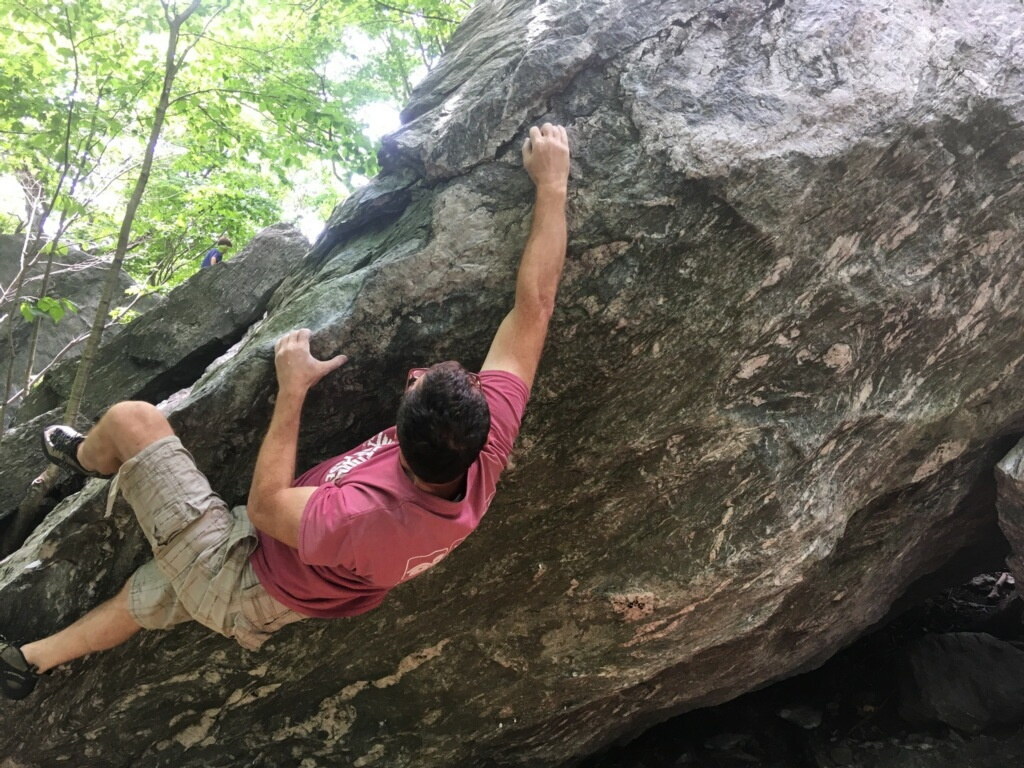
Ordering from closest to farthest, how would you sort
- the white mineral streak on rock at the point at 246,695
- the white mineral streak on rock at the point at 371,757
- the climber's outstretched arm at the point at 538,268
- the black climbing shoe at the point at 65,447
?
the climber's outstretched arm at the point at 538,268 → the black climbing shoe at the point at 65,447 → the white mineral streak on rock at the point at 246,695 → the white mineral streak on rock at the point at 371,757

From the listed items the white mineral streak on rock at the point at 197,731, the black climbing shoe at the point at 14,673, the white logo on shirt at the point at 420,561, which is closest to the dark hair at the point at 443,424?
the white logo on shirt at the point at 420,561

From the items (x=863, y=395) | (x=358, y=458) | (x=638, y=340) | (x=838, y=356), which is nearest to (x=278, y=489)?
(x=358, y=458)

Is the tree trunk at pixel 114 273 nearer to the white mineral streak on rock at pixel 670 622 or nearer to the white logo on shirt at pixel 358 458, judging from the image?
the white logo on shirt at pixel 358 458

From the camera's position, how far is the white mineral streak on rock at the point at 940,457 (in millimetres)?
5234

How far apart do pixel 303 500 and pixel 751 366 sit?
280 cm

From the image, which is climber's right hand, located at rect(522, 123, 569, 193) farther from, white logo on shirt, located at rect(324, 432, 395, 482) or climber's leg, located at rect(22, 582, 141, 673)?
climber's leg, located at rect(22, 582, 141, 673)

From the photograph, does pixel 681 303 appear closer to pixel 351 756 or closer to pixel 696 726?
pixel 351 756

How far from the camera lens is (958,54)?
3869 mm

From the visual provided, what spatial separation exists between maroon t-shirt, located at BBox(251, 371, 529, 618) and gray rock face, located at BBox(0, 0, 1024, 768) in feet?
2.38

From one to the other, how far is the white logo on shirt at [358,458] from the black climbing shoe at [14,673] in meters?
2.32

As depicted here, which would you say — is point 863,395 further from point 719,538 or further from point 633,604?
point 633,604

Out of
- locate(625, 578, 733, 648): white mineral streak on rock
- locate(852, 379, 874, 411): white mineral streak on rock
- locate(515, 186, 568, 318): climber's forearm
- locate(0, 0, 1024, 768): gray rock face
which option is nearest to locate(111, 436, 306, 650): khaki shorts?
locate(0, 0, 1024, 768): gray rock face

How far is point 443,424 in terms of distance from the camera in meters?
2.71

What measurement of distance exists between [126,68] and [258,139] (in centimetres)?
182
